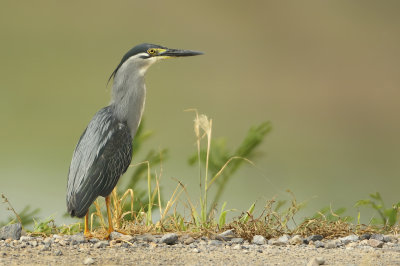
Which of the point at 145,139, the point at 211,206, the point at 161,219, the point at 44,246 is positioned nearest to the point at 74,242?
the point at 44,246

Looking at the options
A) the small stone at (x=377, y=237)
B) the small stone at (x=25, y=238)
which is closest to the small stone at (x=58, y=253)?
the small stone at (x=25, y=238)

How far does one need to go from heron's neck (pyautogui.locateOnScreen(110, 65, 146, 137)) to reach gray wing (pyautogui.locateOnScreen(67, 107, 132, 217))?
10 centimetres

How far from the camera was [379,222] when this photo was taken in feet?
24.4

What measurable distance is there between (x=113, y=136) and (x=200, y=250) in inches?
60.1

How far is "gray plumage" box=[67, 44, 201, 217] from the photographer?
6297 millimetres

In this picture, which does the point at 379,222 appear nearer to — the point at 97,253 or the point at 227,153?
the point at 227,153

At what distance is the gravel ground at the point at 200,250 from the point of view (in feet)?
18.4

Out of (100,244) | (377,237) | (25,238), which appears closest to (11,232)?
(25,238)

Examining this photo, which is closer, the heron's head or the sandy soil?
the sandy soil

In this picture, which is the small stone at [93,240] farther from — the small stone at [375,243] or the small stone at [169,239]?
the small stone at [375,243]

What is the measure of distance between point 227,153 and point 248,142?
40 cm

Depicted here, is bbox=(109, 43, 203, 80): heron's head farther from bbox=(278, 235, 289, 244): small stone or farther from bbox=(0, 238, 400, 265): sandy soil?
bbox=(278, 235, 289, 244): small stone

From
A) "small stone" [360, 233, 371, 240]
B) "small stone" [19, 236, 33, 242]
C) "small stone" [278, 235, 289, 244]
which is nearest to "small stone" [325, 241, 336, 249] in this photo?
"small stone" [278, 235, 289, 244]

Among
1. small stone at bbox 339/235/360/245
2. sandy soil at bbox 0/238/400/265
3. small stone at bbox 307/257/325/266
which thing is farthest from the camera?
small stone at bbox 339/235/360/245
